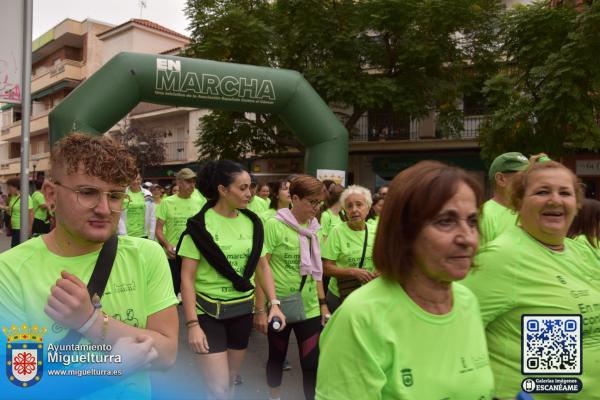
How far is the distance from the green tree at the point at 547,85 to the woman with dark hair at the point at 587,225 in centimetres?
1036

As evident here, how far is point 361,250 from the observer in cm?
438

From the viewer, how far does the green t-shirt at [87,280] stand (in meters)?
1.76


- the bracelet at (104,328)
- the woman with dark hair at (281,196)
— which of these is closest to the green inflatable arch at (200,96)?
the woman with dark hair at (281,196)

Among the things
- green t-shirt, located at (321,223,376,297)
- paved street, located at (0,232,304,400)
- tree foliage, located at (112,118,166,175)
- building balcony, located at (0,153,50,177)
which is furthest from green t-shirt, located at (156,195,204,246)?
building balcony, located at (0,153,50,177)

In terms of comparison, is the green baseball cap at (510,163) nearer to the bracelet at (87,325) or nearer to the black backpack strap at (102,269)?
the black backpack strap at (102,269)

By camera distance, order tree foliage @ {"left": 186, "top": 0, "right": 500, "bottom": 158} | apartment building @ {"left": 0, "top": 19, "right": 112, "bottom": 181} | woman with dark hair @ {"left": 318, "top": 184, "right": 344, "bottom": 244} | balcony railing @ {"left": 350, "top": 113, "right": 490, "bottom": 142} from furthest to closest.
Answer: apartment building @ {"left": 0, "top": 19, "right": 112, "bottom": 181} < balcony railing @ {"left": 350, "top": 113, "right": 490, "bottom": 142} < tree foliage @ {"left": 186, "top": 0, "right": 500, "bottom": 158} < woman with dark hair @ {"left": 318, "top": 184, "right": 344, "bottom": 244}

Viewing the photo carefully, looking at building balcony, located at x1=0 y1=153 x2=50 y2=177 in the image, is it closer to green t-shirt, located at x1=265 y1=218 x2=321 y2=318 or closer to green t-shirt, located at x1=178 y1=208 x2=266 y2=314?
green t-shirt, located at x1=265 y1=218 x2=321 y2=318

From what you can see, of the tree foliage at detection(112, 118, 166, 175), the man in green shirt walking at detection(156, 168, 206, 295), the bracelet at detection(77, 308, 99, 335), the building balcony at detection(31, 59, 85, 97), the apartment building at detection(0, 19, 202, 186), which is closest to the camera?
the bracelet at detection(77, 308, 99, 335)

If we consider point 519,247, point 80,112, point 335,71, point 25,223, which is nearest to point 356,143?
point 335,71

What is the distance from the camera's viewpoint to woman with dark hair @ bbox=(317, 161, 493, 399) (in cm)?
156

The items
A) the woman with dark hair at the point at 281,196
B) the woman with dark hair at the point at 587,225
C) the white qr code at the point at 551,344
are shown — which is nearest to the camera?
the white qr code at the point at 551,344

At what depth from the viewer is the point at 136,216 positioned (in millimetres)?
8320

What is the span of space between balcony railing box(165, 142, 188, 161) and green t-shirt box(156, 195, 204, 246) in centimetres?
2376

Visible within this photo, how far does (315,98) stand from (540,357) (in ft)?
32.2
